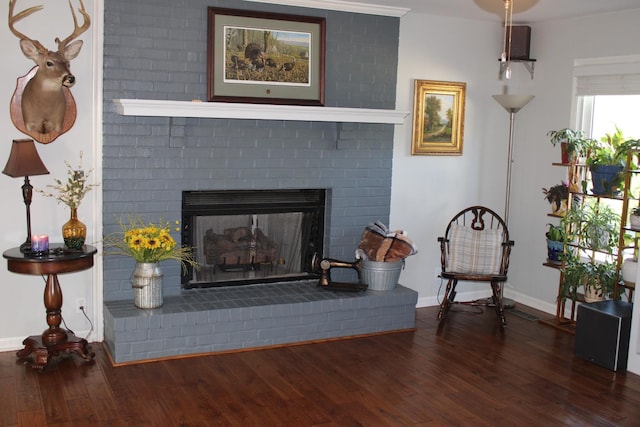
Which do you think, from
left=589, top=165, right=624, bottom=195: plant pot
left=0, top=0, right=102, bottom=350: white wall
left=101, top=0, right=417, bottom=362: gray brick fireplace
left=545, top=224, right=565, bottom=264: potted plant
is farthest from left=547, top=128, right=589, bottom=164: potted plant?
left=0, top=0, right=102, bottom=350: white wall

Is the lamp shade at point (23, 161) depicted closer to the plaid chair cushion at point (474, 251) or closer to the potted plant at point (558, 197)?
the plaid chair cushion at point (474, 251)

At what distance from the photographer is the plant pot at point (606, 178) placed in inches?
187

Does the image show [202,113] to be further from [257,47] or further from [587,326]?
[587,326]

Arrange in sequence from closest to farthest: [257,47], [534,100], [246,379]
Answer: [246,379], [257,47], [534,100]

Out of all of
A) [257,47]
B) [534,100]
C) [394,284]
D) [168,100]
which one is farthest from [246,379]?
[534,100]

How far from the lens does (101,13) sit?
4.30 meters

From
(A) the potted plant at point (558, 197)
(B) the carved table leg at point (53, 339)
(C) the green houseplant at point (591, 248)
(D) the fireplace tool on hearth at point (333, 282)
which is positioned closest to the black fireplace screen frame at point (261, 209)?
(D) the fireplace tool on hearth at point (333, 282)

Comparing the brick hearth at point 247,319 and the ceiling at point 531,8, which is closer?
the brick hearth at point 247,319

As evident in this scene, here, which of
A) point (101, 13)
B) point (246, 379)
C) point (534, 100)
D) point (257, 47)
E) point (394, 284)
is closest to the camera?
point (246, 379)

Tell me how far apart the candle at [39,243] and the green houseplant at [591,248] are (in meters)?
3.59

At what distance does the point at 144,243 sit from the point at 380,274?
5.63 feet

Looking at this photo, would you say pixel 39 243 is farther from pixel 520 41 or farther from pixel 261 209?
pixel 520 41

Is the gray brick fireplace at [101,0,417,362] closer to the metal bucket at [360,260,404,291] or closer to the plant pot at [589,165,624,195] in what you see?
the metal bucket at [360,260,404,291]

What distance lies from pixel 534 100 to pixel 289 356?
301 cm
